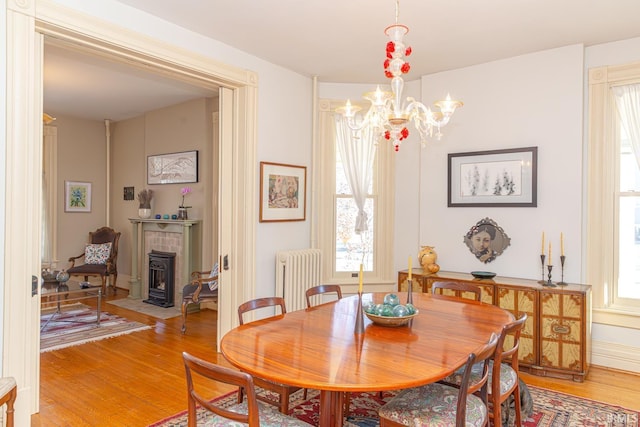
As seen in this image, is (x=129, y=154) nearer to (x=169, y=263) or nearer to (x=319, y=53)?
(x=169, y=263)

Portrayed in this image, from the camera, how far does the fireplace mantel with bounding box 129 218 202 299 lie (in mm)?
5844

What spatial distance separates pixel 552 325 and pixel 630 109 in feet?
6.52

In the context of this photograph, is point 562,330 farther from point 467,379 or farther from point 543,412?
point 467,379

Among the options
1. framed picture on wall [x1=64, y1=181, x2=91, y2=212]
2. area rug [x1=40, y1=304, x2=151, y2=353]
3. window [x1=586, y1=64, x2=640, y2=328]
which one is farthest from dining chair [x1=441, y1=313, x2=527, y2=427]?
framed picture on wall [x1=64, y1=181, x2=91, y2=212]

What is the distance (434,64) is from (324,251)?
2330 millimetres

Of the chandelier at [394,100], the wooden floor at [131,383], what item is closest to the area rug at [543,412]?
the wooden floor at [131,383]

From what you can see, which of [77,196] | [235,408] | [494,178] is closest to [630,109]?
[494,178]

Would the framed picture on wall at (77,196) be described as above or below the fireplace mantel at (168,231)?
above

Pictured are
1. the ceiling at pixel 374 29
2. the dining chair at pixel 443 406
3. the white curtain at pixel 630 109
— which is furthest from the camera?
the white curtain at pixel 630 109

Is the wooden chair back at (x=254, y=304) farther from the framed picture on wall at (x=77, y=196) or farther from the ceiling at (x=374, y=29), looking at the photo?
the framed picture on wall at (x=77, y=196)

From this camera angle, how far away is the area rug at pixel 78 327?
4375 millimetres

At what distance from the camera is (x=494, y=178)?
414cm

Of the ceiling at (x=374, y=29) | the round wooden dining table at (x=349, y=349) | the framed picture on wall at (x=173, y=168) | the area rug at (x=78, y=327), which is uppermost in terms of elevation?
the ceiling at (x=374, y=29)

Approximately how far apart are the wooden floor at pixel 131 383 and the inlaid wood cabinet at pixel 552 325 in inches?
4.9
